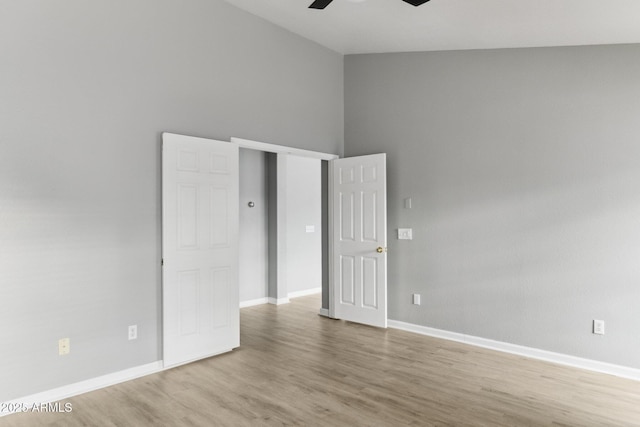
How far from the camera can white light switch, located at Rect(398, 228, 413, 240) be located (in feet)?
16.2

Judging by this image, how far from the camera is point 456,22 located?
3830mm

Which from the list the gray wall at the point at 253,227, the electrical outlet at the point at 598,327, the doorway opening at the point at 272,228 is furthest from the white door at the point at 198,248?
the electrical outlet at the point at 598,327

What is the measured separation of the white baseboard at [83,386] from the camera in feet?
9.53

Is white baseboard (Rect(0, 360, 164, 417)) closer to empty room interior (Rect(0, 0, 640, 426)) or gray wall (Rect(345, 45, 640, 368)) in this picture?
empty room interior (Rect(0, 0, 640, 426))

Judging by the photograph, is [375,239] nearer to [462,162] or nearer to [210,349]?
[462,162]

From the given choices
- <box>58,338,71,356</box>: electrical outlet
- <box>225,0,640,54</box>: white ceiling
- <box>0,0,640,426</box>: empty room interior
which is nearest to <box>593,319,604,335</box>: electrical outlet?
<box>0,0,640,426</box>: empty room interior

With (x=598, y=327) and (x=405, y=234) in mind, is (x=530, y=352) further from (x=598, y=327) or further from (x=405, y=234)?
(x=405, y=234)

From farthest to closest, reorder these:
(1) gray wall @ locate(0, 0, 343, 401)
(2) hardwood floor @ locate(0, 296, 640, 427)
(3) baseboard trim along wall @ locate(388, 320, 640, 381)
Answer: (3) baseboard trim along wall @ locate(388, 320, 640, 381) → (1) gray wall @ locate(0, 0, 343, 401) → (2) hardwood floor @ locate(0, 296, 640, 427)

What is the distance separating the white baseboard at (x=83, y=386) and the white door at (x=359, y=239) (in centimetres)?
246

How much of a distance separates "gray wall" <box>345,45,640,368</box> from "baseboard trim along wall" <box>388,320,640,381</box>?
0.06 meters

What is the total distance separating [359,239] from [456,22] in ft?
8.66

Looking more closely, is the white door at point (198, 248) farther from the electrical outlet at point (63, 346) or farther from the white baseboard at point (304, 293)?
the white baseboard at point (304, 293)

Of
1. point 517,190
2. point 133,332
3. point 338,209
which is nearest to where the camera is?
point 133,332

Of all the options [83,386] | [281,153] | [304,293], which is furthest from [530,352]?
[83,386]
